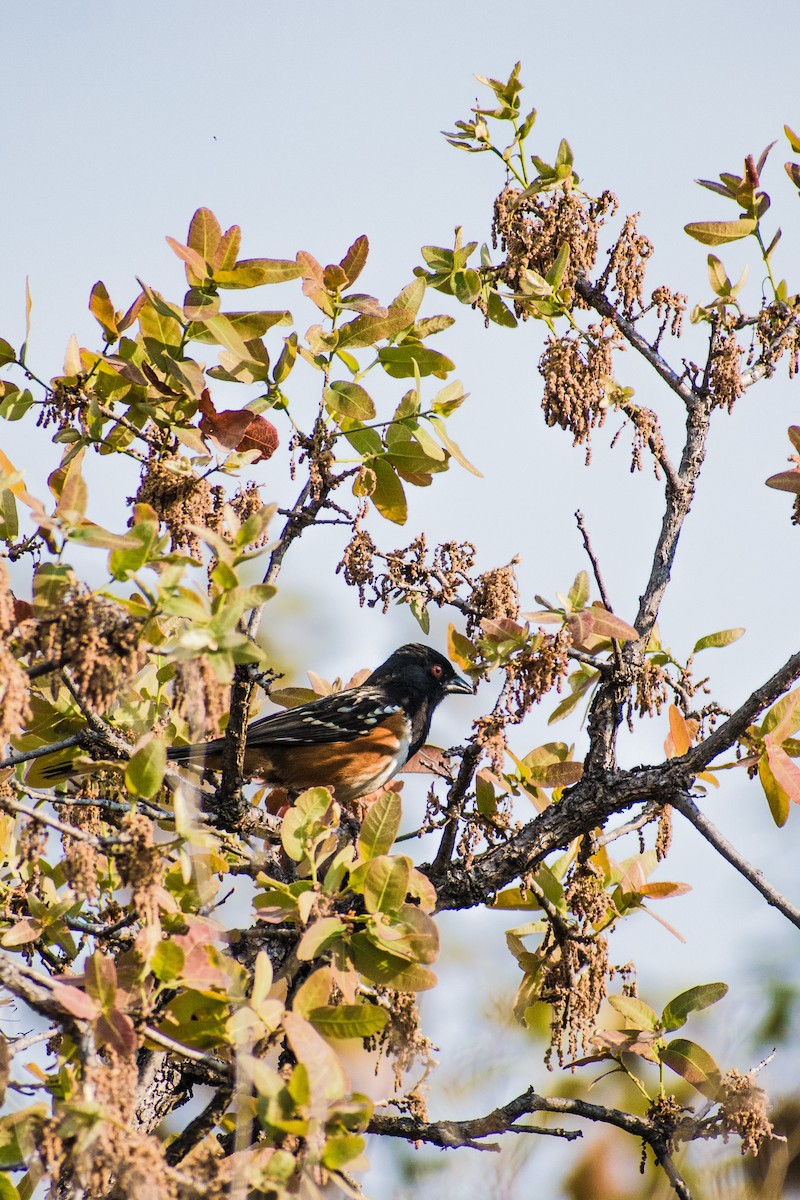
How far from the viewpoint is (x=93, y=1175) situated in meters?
1.35

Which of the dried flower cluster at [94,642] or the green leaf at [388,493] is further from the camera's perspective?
Answer: the green leaf at [388,493]

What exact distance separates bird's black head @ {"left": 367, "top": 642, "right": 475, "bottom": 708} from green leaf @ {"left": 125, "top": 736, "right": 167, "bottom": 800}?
3.24m

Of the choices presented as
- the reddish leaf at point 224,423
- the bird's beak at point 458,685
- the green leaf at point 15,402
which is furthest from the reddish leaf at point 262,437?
the bird's beak at point 458,685

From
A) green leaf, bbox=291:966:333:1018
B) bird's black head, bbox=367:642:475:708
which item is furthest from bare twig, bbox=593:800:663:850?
bird's black head, bbox=367:642:475:708

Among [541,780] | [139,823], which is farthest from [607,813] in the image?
[139,823]

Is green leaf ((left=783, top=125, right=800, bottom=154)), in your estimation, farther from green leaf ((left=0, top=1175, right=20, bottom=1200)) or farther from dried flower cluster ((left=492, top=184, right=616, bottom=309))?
green leaf ((left=0, top=1175, right=20, bottom=1200))

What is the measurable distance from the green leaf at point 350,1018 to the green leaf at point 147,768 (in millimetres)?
419

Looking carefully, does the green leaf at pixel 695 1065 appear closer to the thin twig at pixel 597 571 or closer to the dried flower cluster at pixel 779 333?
the thin twig at pixel 597 571

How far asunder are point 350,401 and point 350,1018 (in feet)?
3.99

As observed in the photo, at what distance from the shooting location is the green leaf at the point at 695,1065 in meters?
2.23

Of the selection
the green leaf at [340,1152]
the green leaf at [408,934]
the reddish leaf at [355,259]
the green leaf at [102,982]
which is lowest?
the green leaf at [340,1152]

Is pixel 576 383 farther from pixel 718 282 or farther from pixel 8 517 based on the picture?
pixel 8 517

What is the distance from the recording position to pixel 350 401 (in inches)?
88.7

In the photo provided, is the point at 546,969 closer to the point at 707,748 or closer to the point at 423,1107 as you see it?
the point at 423,1107
